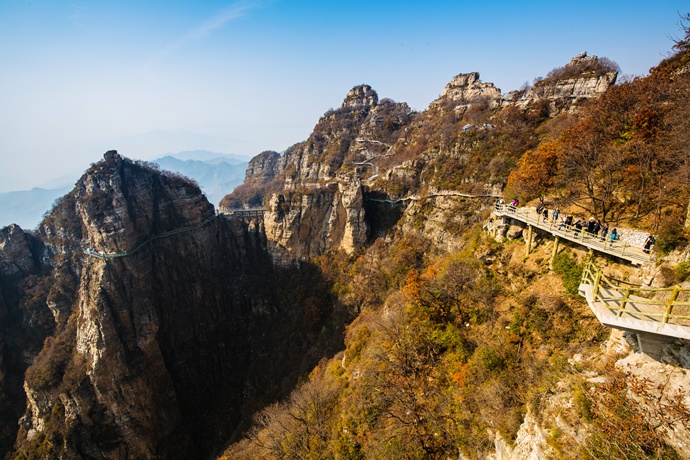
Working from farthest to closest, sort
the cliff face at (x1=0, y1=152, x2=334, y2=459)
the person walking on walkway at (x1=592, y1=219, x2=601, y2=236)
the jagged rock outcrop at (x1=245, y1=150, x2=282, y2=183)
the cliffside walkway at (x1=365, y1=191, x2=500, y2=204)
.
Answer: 1. the jagged rock outcrop at (x1=245, y1=150, x2=282, y2=183)
2. the cliffside walkway at (x1=365, y1=191, x2=500, y2=204)
3. the cliff face at (x1=0, y1=152, x2=334, y2=459)
4. the person walking on walkway at (x1=592, y1=219, x2=601, y2=236)

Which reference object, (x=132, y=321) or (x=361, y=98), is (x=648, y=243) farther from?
Result: (x=361, y=98)

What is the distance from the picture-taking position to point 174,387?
45031 mm

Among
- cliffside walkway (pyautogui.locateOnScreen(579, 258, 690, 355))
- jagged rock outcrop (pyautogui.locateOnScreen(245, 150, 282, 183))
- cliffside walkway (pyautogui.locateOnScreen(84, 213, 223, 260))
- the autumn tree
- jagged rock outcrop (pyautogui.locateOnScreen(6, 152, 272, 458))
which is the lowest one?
jagged rock outcrop (pyautogui.locateOnScreen(6, 152, 272, 458))

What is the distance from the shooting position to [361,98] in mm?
93375

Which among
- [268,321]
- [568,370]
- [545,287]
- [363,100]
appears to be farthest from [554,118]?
[363,100]

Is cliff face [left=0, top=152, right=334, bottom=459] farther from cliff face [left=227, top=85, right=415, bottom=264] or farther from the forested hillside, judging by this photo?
the forested hillside

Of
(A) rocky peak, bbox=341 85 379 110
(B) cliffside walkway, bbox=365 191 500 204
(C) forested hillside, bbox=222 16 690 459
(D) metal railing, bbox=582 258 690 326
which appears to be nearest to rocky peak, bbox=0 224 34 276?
(C) forested hillside, bbox=222 16 690 459

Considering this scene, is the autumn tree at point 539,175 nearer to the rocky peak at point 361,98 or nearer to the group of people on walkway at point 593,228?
the group of people on walkway at point 593,228

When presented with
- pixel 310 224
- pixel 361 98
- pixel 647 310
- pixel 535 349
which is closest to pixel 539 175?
pixel 535 349

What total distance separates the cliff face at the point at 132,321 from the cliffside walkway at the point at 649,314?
131 ft

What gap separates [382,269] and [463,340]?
22.9 metres

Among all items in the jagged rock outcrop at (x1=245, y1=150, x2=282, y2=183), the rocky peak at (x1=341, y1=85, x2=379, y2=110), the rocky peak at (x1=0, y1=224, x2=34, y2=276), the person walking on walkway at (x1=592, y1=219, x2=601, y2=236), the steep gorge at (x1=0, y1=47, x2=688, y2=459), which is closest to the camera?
the steep gorge at (x1=0, y1=47, x2=688, y2=459)

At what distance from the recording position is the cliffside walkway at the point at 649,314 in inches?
326

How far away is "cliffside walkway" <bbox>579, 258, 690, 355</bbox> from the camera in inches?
326
